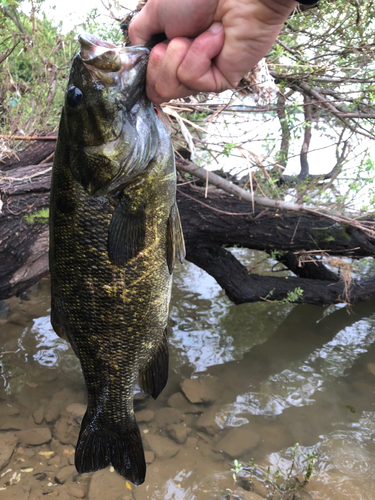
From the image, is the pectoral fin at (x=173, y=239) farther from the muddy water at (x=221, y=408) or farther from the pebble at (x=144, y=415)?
the pebble at (x=144, y=415)

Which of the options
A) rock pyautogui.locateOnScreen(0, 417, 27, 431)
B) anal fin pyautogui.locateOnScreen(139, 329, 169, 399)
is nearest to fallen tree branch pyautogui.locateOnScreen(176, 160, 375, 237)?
anal fin pyautogui.locateOnScreen(139, 329, 169, 399)

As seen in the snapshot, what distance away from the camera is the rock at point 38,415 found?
329 cm

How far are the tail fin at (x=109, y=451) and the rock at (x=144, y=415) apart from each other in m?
1.56

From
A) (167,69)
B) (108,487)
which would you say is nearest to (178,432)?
(108,487)

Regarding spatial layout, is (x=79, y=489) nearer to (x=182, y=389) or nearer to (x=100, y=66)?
(x=182, y=389)

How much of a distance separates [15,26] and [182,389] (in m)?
5.21

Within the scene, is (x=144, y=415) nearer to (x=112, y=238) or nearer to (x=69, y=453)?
(x=69, y=453)

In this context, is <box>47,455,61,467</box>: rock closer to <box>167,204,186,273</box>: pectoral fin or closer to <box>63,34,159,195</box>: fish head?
<box>167,204,186,273</box>: pectoral fin

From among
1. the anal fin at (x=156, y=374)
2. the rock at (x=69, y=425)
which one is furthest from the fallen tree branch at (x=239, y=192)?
the rock at (x=69, y=425)

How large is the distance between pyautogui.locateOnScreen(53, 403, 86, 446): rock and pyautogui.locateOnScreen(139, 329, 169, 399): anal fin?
1.72 m

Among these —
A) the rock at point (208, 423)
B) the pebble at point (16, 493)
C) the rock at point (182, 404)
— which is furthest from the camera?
the rock at point (182, 404)

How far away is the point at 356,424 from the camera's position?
340cm

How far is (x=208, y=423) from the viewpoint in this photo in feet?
11.0

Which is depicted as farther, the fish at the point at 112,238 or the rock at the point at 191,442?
the rock at the point at 191,442
